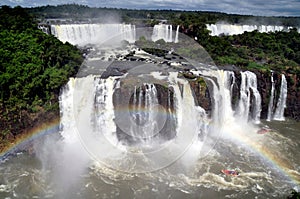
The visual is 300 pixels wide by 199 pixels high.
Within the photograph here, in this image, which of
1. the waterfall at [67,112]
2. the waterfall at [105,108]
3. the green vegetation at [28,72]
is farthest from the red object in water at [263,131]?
the green vegetation at [28,72]

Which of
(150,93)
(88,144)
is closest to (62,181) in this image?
(88,144)

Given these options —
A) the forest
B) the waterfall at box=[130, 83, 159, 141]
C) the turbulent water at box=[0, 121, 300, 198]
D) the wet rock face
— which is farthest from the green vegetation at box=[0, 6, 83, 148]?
the wet rock face

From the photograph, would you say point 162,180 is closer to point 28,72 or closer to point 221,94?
point 221,94

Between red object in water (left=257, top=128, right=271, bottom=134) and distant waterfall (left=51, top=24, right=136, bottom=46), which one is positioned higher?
distant waterfall (left=51, top=24, right=136, bottom=46)

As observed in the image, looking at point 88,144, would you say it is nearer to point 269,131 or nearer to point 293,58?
point 269,131

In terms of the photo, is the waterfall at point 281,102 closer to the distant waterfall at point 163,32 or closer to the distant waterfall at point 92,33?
the distant waterfall at point 163,32

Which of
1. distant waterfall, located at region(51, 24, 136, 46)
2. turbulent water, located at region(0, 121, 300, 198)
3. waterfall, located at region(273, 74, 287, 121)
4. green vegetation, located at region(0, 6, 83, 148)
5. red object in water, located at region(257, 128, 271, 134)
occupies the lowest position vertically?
turbulent water, located at region(0, 121, 300, 198)

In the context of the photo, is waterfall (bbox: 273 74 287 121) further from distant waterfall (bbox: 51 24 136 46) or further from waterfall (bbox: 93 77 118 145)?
distant waterfall (bbox: 51 24 136 46)
